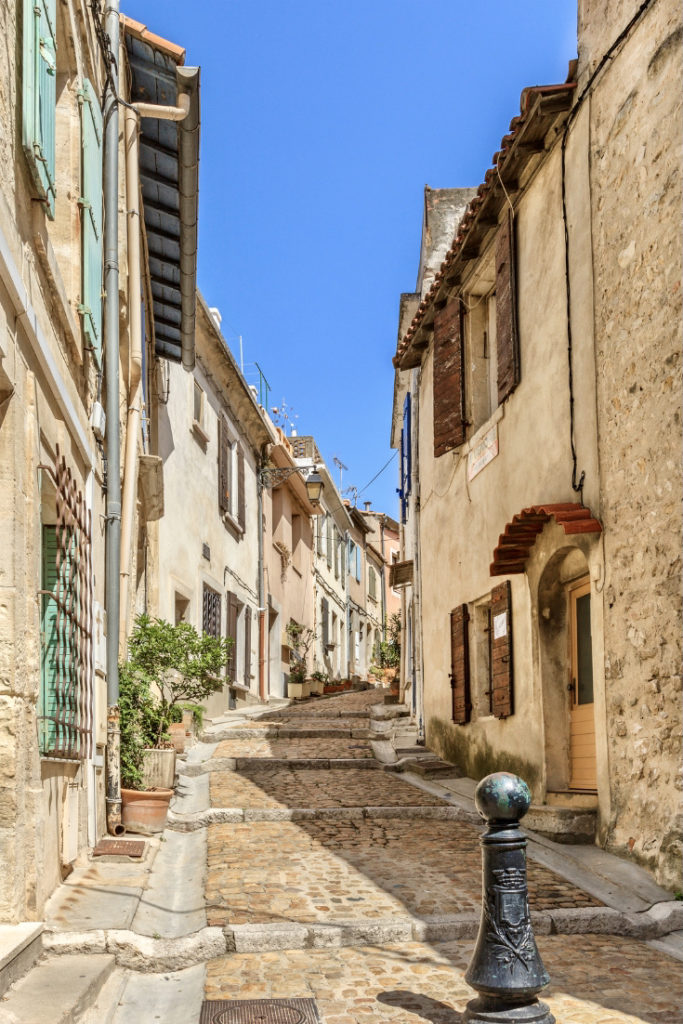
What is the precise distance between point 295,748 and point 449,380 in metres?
4.98

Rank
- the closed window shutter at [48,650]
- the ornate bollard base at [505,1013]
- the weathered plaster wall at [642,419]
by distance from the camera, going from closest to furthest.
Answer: the ornate bollard base at [505,1013], the closed window shutter at [48,650], the weathered plaster wall at [642,419]

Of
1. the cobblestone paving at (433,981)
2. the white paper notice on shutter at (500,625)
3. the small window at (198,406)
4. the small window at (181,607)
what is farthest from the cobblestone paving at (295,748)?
the cobblestone paving at (433,981)

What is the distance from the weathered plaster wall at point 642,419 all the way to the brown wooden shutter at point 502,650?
83.8 inches

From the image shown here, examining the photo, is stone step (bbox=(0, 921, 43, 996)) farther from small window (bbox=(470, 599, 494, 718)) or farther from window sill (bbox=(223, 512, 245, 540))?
window sill (bbox=(223, 512, 245, 540))

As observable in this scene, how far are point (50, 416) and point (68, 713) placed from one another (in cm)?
175

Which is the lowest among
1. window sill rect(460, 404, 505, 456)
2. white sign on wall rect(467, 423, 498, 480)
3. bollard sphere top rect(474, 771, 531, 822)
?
bollard sphere top rect(474, 771, 531, 822)

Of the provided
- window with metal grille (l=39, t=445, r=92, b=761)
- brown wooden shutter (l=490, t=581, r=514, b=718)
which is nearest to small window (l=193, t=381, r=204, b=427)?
brown wooden shutter (l=490, t=581, r=514, b=718)

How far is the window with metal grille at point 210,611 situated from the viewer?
16.1 meters

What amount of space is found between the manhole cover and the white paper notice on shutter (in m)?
3.89

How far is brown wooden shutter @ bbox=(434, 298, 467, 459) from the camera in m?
11.5

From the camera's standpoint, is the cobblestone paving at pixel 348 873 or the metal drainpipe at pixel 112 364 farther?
the metal drainpipe at pixel 112 364

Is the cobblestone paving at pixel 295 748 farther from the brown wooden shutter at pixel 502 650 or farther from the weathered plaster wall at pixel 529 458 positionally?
the brown wooden shutter at pixel 502 650

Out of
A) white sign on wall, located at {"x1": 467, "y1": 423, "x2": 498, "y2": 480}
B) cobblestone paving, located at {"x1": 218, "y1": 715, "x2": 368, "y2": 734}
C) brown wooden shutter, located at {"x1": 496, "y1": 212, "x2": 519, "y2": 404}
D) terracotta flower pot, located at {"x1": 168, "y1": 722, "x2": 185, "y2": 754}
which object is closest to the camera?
brown wooden shutter, located at {"x1": 496, "y1": 212, "x2": 519, "y2": 404}

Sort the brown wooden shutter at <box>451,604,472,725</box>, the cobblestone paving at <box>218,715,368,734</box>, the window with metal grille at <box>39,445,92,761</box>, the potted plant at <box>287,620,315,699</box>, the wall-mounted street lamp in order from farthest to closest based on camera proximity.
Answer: the potted plant at <box>287,620,315,699</box> → the wall-mounted street lamp → the cobblestone paving at <box>218,715,368,734</box> → the brown wooden shutter at <box>451,604,472,725</box> → the window with metal grille at <box>39,445,92,761</box>
